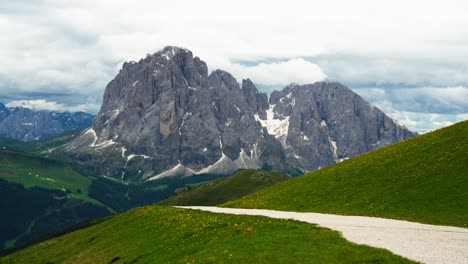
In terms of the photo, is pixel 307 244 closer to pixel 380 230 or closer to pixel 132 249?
pixel 380 230

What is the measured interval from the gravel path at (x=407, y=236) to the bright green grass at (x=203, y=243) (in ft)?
6.13

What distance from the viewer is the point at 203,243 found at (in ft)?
137

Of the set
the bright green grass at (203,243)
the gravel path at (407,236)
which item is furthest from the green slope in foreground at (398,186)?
the bright green grass at (203,243)

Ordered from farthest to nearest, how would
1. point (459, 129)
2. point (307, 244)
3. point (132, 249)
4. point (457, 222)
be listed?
point (459, 129) → point (132, 249) → point (457, 222) → point (307, 244)

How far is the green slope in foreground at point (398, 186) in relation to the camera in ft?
167

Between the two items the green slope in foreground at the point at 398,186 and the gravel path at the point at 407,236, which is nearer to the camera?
the gravel path at the point at 407,236

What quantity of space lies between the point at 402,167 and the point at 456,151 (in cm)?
723

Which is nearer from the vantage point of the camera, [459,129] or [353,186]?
[353,186]

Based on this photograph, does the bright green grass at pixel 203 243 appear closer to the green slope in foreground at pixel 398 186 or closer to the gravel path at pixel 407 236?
the gravel path at pixel 407 236

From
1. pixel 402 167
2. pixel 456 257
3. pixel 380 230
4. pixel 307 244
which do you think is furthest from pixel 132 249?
pixel 402 167

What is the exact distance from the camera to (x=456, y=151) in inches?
2446

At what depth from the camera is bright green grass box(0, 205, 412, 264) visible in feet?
111

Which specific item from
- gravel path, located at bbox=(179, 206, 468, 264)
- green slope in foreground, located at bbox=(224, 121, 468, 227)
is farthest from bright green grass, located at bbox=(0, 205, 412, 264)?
green slope in foreground, located at bbox=(224, 121, 468, 227)

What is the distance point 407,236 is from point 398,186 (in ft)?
67.0
